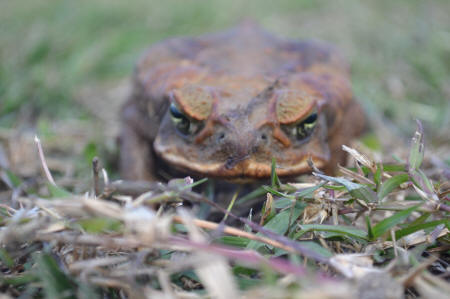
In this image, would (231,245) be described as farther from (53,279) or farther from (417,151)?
(417,151)

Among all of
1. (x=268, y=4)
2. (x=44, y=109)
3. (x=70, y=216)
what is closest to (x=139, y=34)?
(x=44, y=109)

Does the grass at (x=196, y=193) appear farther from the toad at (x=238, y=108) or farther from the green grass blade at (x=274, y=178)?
the toad at (x=238, y=108)

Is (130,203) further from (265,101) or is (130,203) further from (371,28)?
(371,28)

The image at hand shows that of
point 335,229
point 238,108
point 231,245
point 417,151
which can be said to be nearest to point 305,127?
point 238,108

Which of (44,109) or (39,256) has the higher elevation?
(39,256)

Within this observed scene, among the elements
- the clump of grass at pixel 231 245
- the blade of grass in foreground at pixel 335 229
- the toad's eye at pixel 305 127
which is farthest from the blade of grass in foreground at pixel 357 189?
the toad's eye at pixel 305 127

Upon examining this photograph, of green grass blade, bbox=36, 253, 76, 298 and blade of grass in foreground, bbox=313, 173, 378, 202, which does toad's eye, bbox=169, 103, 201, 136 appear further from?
green grass blade, bbox=36, 253, 76, 298
